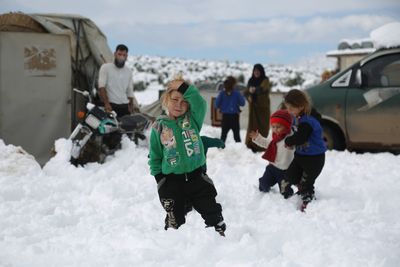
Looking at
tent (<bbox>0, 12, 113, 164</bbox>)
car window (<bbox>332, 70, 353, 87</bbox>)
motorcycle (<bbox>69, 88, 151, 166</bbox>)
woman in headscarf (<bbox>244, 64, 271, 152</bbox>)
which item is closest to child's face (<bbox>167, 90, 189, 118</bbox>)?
motorcycle (<bbox>69, 88, 151, 166</bbox>)

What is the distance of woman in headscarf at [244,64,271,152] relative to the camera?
9.37 metres

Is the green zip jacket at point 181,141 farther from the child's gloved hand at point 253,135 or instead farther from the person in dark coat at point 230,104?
the person in dark coat at point 230,104

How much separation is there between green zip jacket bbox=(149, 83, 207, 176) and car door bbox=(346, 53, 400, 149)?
497 centimetres

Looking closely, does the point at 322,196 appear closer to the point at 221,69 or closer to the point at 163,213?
the point at 163,213

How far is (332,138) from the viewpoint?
27.5 ft

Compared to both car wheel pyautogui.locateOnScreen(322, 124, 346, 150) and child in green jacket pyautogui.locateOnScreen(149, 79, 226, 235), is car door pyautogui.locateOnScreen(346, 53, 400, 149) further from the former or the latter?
child in green jacket pyautogui.locateOnScreen(149, 79, 226, 235)

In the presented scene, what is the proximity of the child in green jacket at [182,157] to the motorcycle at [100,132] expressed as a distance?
340 centimetres

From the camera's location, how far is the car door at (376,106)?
783cm

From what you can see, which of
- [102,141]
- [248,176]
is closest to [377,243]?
[248,176]

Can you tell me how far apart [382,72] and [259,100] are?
237 cm

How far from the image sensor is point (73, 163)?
22.7ft

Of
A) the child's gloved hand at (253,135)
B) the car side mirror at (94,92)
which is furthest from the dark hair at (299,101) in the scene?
the car side mirror at (94,92)

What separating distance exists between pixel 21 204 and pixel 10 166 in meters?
1.45

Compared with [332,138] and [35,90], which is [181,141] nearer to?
[35,90]
